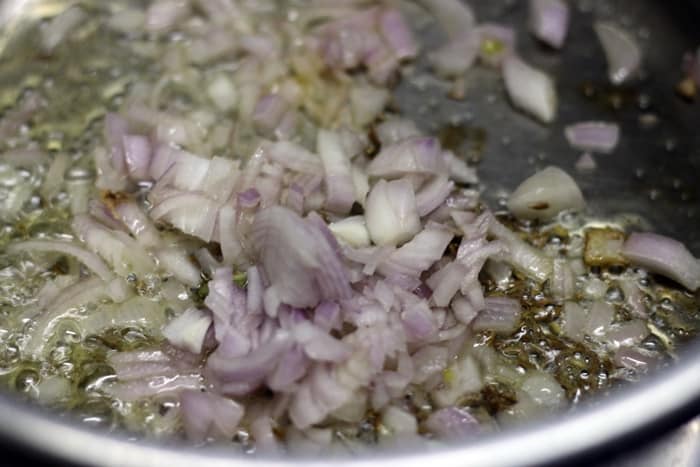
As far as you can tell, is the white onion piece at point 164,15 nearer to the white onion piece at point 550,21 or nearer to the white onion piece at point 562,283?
the white onion piece at point 550,21

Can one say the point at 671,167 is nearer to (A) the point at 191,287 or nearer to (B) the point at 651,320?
(B) the point at 651,320

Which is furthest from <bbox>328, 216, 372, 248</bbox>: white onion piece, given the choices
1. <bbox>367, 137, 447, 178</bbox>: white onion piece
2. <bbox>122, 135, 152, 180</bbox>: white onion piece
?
<bbox>122, 135, 152, 180</bbox>: white onion piece

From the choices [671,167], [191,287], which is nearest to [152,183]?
[191,287]

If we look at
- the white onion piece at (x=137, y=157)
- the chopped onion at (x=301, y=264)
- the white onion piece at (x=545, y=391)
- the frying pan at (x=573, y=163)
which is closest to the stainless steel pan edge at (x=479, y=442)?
the frying pan at (x=573, y=163)

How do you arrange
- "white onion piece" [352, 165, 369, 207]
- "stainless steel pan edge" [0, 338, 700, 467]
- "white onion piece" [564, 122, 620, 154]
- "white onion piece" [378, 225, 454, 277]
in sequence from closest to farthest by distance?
"stainless steel pan edge" [0, 338, 700, 467]
"white onion piece" [378, 225, 454, 277]
"white onion piece" [352, 165, 369, 207]
"white onion piece" [564, 122, 620, 154]

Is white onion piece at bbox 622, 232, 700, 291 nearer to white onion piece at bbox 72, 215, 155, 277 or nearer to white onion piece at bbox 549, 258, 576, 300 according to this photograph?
white onion piece at bbox 549, 258, 576, 300

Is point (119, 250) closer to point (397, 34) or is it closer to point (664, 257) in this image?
point (397, 34)

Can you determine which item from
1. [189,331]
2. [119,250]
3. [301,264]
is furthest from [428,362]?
[119,250]
